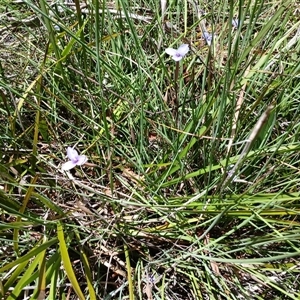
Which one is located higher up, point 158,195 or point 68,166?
point 68,166

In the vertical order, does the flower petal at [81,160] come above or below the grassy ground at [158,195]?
above

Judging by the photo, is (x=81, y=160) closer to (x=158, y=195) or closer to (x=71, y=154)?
(x=71, y=154)

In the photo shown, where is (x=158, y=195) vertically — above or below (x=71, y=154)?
below

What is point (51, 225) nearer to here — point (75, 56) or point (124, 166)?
point (124, 166)

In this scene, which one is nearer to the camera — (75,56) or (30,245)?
(30,245)

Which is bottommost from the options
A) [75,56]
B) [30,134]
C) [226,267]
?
[226,267]

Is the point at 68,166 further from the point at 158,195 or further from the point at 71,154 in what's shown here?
the point at 158,195

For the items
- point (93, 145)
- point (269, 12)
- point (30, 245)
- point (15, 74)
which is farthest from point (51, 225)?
point (269, 12)

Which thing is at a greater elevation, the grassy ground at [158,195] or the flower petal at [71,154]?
the flower petal at [71,154]

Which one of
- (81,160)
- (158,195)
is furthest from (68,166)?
(158,195)

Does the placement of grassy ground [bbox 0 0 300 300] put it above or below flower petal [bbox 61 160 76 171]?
below

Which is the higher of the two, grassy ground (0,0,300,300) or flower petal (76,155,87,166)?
flower petal (76,155,87,166)
